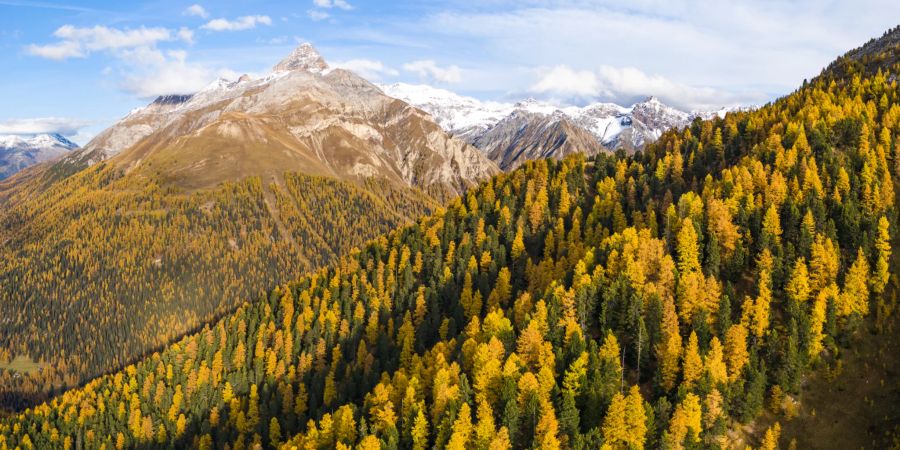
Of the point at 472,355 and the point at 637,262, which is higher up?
the point at 637,262

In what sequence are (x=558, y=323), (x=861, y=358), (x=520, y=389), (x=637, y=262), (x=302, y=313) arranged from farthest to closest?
(x=302, y=313), (x=637, y=262), (x=558, y=323), (x=861, y=358), (x=520, y=389)

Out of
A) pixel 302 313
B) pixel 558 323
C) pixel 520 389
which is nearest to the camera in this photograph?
pixel 520 389

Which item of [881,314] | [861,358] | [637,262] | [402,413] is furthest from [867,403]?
[402,413]

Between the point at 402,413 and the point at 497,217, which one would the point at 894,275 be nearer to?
the point at 402,413

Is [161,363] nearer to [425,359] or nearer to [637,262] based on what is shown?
[425,359]

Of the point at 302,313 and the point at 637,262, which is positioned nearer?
the point at 637,262

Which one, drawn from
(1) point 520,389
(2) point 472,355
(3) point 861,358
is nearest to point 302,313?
(2) point 472,355

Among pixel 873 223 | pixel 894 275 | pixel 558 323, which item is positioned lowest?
pixel 558 323
